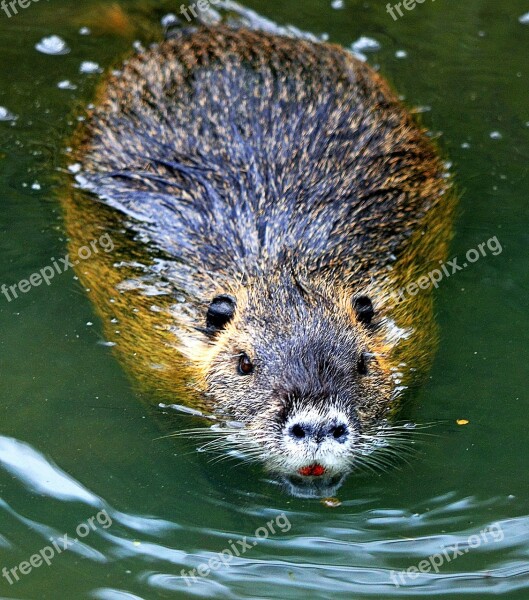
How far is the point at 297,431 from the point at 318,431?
0.32ft

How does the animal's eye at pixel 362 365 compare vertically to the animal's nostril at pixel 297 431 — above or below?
below

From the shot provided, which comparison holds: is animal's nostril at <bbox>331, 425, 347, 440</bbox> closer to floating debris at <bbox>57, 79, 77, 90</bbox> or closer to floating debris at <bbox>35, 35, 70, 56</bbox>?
floating debris at <bbox>57, 79, 77, 90</bbox>

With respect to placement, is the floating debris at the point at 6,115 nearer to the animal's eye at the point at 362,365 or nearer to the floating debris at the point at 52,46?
the floating debris at the point at 52,46

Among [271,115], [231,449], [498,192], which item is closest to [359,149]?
[271,115]

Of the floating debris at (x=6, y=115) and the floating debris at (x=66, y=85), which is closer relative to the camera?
the floating debris at (x=6, y=115)

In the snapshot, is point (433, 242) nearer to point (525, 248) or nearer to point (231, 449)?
point (525, 248)

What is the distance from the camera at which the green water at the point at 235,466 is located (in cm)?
427

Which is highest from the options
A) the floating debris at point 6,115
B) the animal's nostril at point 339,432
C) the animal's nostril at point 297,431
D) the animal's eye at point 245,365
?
the animal's nostril at point 339,432

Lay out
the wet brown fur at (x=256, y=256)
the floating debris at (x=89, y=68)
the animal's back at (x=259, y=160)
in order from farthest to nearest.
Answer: the floating debris at (x=89, y=68) → the animal's back at (x=259, y=160) → the wet brown fur at (x=256, y=256)

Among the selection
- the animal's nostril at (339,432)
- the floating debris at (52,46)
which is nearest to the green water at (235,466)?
the animal's nostril at (339,432)

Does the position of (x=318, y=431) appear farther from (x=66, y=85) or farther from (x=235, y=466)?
(x=66, y=85)

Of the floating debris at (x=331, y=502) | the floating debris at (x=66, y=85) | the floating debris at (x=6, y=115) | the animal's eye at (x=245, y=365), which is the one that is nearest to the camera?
the floating debris at (x=331, y=502)

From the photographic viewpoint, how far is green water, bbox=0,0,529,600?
4266mm

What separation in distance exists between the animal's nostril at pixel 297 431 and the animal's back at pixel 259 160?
1.15 metres
